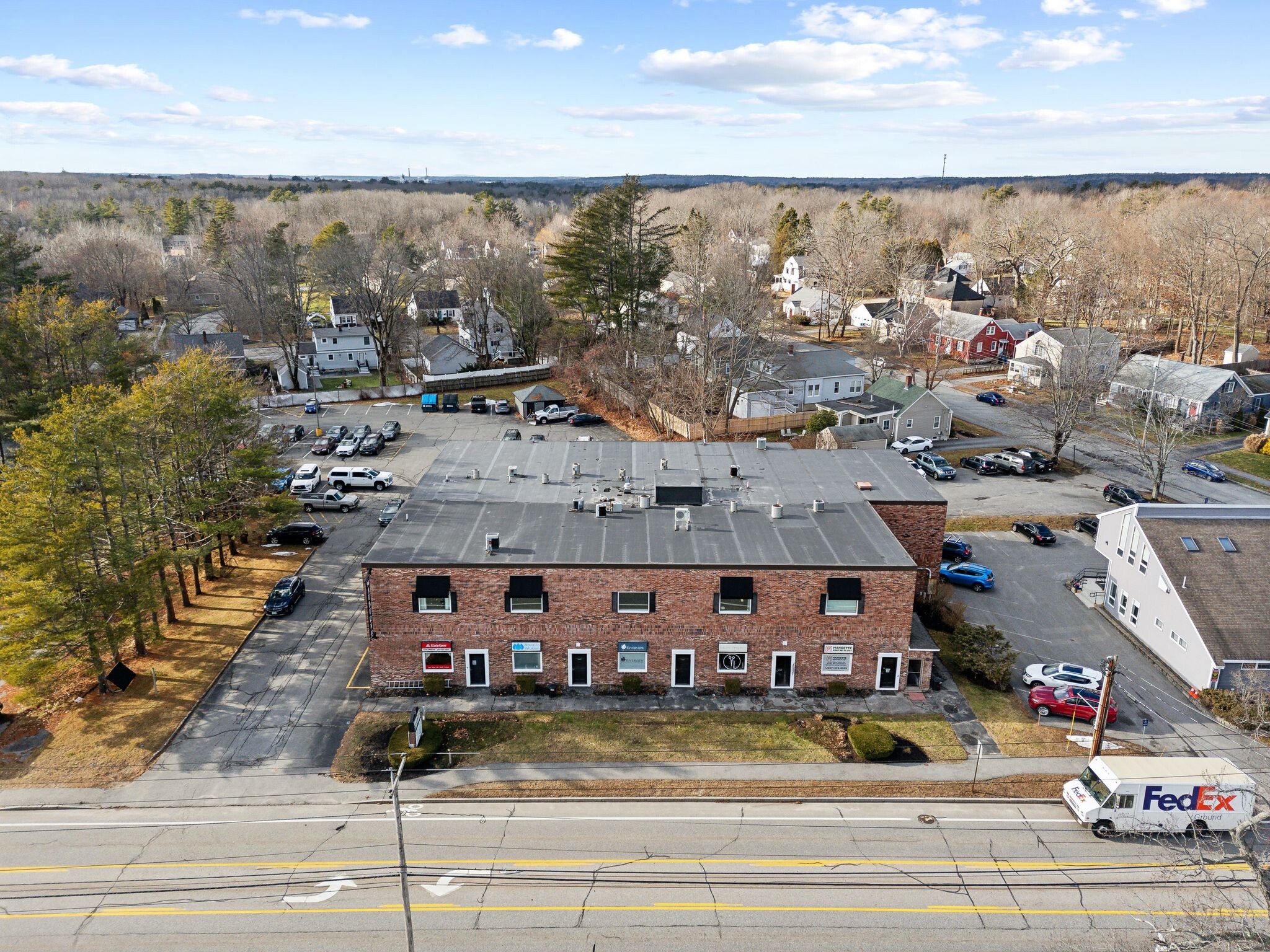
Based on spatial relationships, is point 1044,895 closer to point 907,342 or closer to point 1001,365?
point 907,342

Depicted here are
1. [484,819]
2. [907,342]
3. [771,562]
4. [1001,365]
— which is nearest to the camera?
[484,819]

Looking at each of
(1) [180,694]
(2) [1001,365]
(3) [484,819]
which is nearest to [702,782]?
(3) [484,819]

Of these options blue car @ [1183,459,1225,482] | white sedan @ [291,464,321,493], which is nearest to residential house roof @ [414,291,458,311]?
white sedan @ [291,464,321,493]

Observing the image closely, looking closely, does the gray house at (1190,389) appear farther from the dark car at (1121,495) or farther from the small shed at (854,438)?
the small shed at (854,438)

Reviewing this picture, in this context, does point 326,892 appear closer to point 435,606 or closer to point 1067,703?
point 435,606

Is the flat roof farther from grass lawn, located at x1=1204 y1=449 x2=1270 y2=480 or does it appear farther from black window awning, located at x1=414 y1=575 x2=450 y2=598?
grass lawn, located at x1=1204 y1=449 x2=1270 y2=480
